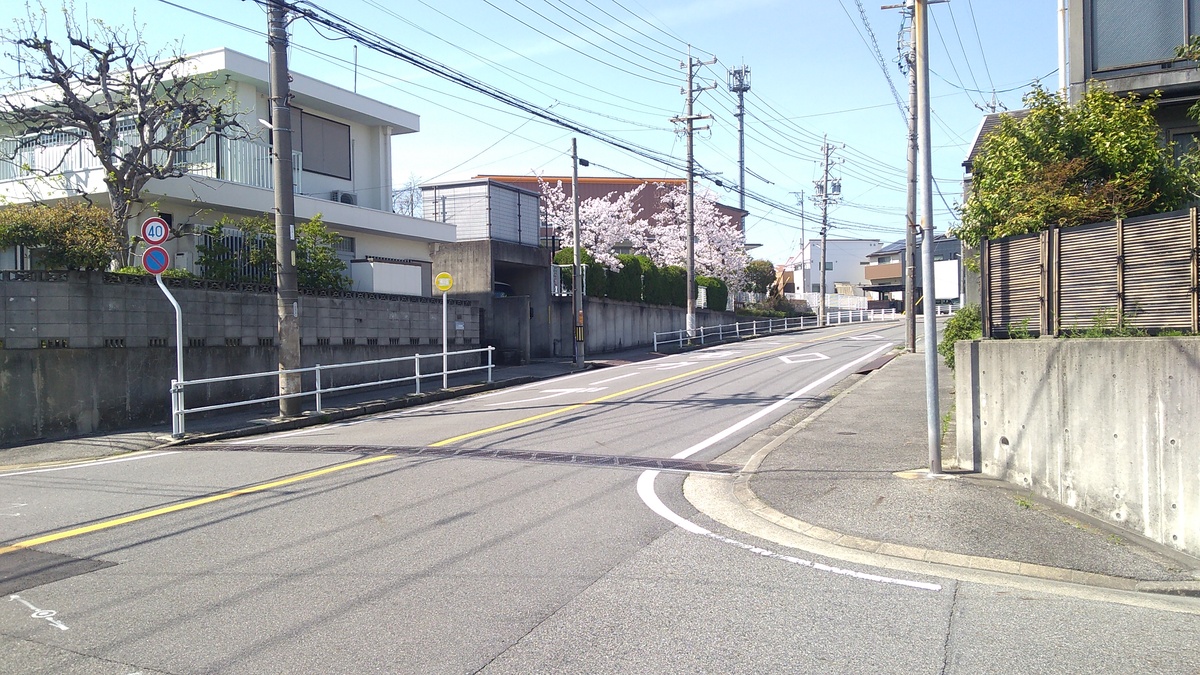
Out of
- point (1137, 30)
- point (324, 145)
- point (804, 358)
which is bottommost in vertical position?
point (804, 358)

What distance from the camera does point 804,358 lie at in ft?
96.2

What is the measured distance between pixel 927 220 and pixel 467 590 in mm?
6883

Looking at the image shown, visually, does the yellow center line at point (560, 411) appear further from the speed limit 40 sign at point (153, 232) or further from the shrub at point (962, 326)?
the shrub at point (962, 326)

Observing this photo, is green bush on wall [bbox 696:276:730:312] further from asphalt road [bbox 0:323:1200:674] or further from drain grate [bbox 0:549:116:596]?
drain grate [bbox 0:549:116:596]

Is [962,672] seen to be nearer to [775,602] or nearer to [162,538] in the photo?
[775,602]

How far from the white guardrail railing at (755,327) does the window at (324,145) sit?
623 inches

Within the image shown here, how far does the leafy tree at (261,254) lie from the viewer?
1831 centimetres

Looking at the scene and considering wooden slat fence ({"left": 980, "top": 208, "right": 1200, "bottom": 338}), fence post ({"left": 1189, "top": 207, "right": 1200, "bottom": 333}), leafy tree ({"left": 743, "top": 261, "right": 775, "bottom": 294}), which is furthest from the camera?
leafy tree ({"left": 743, "top": 261, "right": 775, "bottom": 294})

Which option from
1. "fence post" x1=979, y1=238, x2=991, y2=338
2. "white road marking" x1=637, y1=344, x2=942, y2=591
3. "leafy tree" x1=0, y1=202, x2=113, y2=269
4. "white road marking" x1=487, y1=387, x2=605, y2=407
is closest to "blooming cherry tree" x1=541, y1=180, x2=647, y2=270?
"white road marking" x1=487, y1=387, x2=605, y2=407

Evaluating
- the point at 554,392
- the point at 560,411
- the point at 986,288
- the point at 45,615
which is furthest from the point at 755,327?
the point at 45,615

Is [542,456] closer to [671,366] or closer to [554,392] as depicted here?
[554,392]

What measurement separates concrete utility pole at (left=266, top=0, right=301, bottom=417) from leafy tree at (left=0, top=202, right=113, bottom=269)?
3.14 m

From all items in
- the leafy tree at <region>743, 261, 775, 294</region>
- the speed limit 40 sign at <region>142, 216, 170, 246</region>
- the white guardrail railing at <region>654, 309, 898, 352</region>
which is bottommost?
the white guardrail railing at <region>654, 309, 898, 352</region>

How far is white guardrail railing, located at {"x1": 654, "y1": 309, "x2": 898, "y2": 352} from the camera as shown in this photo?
135ft
